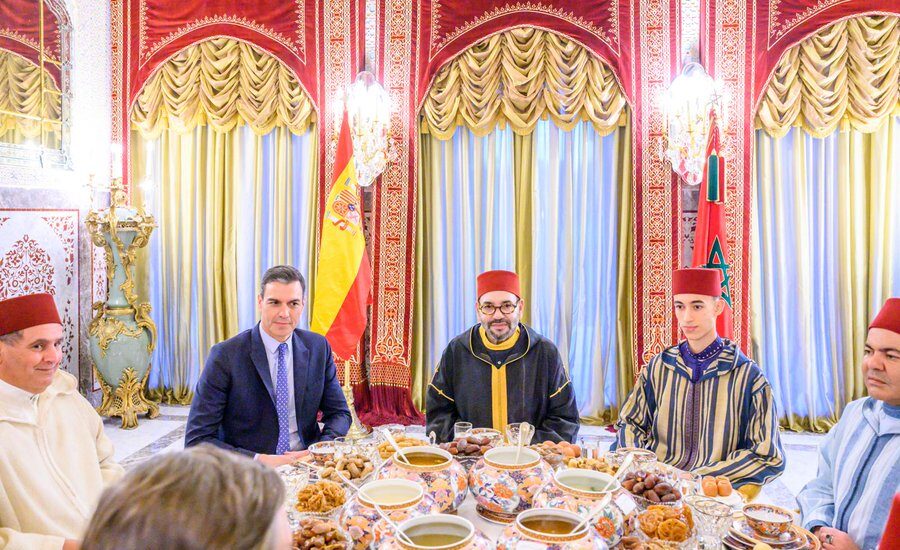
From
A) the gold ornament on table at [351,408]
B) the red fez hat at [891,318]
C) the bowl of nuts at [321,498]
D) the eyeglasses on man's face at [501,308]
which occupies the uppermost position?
the red fez hat at [891,318]

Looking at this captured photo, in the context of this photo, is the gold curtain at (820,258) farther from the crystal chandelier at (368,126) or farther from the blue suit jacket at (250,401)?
the blue suit jacket at (250,401)

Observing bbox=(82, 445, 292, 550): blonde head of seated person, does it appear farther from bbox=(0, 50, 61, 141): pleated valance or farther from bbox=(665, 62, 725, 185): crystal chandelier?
bbox=(0, 50, 61, 141): pleated valance

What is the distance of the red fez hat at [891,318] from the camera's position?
6.95 ft

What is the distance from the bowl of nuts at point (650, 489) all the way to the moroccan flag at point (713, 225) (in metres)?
3.29

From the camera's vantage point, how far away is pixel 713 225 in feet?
16.4

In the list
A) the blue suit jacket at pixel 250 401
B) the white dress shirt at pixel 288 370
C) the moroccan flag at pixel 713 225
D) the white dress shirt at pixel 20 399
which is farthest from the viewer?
the moroccan flag at pixel 713 225

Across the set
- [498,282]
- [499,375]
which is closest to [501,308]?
[498,282]

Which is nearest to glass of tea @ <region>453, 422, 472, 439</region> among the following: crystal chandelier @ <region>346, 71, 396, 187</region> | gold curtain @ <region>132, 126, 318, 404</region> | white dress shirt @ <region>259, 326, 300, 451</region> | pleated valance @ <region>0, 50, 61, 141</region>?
white dress shirt @ <region>259, 326, 300, 451</region>

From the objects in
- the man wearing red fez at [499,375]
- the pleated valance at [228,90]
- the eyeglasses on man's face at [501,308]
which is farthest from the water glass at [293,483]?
the pleated valance at [228,90]

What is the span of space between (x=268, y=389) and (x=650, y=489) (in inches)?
65.0

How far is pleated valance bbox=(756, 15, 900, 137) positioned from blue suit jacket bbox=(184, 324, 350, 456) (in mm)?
3841

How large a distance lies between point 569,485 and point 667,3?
450 centimetres

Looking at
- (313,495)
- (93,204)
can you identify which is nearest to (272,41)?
(93,204)

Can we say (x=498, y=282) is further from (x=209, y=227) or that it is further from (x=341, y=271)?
(x=209, y=227)
